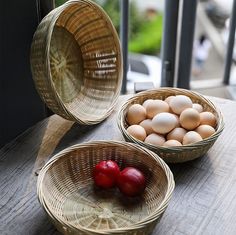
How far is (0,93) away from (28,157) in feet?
0.58

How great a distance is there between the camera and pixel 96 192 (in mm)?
865

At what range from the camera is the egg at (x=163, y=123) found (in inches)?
36.2

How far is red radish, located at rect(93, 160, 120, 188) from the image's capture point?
84 cm

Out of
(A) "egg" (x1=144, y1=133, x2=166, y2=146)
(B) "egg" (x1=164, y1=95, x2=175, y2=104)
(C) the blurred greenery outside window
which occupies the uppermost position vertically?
(B) "egg" (x1=164, y1=95, x2=175, y2=104)

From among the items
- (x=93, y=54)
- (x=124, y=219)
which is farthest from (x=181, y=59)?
(x=124, y=219)

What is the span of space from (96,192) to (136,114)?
0.22 m

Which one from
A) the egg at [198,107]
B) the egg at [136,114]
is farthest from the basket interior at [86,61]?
the egg at [198,107]

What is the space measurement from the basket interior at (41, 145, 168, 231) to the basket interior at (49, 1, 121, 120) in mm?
196

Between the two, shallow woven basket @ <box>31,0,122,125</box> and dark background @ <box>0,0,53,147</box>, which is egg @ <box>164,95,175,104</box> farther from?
dark background @ <box>0,0,53,147</box>

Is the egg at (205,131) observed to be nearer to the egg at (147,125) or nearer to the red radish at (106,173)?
the egg at (147,125)

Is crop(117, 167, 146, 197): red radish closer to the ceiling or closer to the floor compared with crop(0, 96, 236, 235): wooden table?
closer to the ceiling

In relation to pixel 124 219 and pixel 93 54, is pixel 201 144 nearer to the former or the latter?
pixel 124 219

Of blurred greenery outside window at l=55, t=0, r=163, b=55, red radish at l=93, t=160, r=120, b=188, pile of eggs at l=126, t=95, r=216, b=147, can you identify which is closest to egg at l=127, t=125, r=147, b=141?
pile of eggs at l=126, t=95, r=216, b=147

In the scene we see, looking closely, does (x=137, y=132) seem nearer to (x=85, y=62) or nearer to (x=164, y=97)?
(x=164, y=97)
